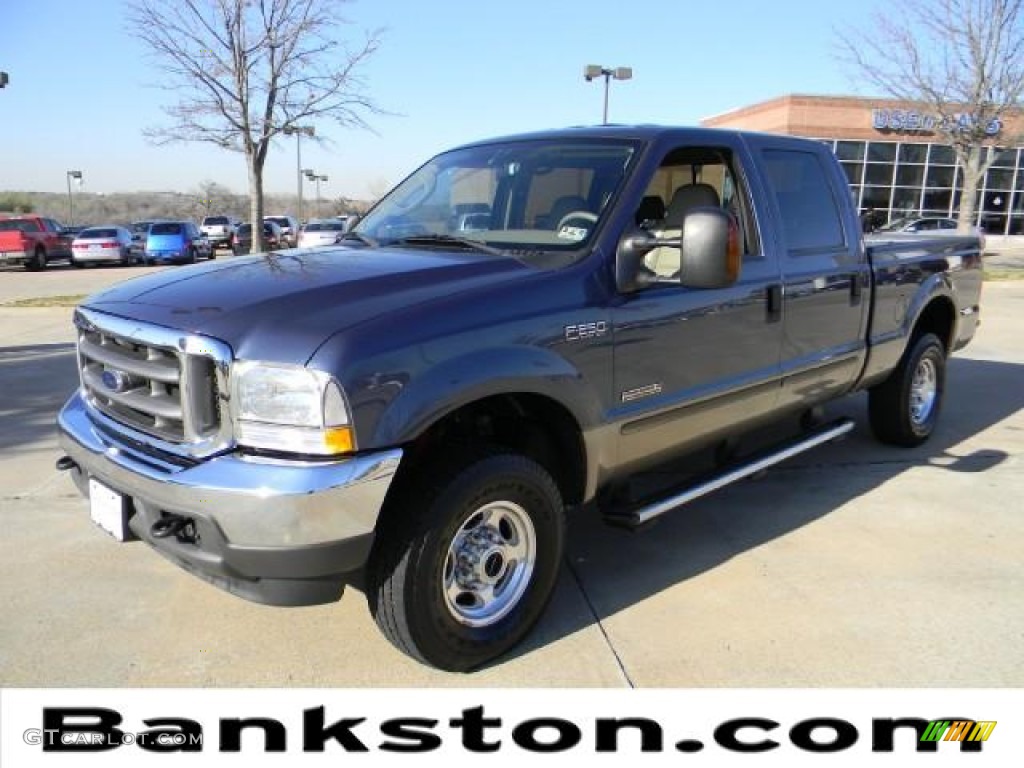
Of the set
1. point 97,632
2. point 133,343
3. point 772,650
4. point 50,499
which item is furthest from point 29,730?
point 772,650


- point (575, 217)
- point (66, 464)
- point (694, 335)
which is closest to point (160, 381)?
point (66, 464)

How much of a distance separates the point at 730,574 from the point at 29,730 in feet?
9.13

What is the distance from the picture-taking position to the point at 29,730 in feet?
8.80

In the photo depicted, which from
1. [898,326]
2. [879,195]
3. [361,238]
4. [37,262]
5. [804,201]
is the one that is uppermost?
[879,195]

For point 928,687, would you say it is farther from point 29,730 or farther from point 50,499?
point 50,499

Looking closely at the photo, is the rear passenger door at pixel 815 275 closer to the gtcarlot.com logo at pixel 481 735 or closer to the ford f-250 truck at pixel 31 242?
the gtcarlot.com logo at pixel 481 735

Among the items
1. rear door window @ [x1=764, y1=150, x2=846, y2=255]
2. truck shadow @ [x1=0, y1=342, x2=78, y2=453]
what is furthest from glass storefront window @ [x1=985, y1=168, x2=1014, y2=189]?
truck shadow @ [x1=0, y1=342, x2=78, y2=453]

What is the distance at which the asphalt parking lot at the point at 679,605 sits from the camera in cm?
301

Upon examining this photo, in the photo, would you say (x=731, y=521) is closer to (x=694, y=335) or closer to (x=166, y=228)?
(x=694, y=335)

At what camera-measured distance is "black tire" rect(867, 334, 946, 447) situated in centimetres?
555

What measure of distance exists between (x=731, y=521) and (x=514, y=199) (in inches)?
80.5

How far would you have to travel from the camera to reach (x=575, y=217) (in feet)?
11.3

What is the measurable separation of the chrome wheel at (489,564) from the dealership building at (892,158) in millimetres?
31824

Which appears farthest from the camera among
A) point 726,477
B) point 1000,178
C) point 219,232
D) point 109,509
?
point 219,232
